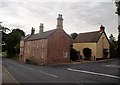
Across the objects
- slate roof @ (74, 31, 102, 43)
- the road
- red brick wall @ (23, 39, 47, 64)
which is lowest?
the road


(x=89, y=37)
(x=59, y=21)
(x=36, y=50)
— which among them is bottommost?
(x=36, y=50)

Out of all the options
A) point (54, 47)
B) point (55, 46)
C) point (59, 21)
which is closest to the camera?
point (54, 47)

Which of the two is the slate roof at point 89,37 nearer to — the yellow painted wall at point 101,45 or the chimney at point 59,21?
the yellow painted wall at point 101,45

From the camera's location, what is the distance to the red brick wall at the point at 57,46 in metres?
52.6

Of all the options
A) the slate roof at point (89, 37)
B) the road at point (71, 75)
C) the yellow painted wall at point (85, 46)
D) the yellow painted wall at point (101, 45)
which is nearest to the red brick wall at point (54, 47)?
the yellow painted wall at point (85, 46)

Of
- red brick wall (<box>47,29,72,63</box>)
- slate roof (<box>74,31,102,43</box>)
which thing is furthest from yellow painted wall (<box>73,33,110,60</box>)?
red brick wall (<box>47,29,72,63</box>)

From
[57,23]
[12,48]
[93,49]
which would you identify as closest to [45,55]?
[57,23]

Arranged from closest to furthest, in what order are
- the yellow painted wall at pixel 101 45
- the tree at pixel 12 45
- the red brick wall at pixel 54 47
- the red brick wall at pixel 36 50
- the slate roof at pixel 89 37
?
the red brick wall at pixel 54 47, the red brick wall at pixel 36 50, the yellow painted wall at pixel 101 45, the slate roof at pixel 89 37, the tree at pixel 12 45

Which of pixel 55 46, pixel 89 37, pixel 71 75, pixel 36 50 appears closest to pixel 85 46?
pixel 89 37

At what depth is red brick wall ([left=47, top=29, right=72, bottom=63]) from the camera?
173ft

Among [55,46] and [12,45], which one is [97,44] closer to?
[55,46]

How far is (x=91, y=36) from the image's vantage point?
61844 millimetres

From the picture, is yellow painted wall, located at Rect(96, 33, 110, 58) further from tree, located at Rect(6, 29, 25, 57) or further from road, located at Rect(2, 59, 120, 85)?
tree, located at Rect(6, 29, 25, 57)

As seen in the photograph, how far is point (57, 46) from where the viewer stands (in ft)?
176
